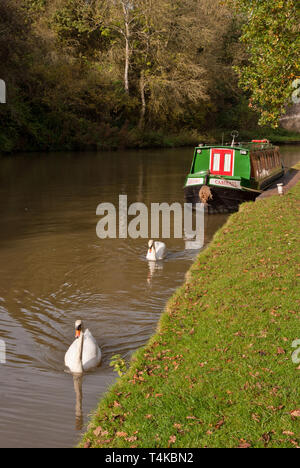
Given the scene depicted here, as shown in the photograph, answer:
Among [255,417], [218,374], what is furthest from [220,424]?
[218,374]

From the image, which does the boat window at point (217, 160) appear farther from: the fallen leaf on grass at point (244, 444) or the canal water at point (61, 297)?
the fallen leaf on grass at point (244, 444)

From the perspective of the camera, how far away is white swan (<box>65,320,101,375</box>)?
621 centimetres

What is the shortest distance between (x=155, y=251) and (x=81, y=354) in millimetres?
5198

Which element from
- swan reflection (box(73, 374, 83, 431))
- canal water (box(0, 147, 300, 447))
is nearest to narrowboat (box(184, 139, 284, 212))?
canal water (box(0, 147, 300, 447))

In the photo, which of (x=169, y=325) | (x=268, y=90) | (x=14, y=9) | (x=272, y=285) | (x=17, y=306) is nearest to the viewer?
(x=169, y=325)

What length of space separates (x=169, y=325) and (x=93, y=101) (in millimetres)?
42574

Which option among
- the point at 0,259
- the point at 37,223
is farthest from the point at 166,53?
the point at 0,259

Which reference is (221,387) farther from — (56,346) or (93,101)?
(93,101)

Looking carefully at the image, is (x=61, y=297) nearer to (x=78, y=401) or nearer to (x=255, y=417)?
(x=78, y=401)

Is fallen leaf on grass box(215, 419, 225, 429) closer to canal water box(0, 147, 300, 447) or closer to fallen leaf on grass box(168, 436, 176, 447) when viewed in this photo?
fallen leaf on grass box(168, 436, 176, 447)

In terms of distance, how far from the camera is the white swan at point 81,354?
245 inches

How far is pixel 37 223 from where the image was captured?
50.6 ft

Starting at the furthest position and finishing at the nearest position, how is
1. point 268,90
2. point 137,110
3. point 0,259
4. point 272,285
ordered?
point 137,110 < point 268,90 < point 0,259 < point 272,285

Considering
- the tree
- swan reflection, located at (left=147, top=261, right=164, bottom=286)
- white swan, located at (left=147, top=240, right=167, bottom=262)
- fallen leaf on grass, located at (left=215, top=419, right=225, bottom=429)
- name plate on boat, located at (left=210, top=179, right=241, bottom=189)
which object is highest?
the tree
